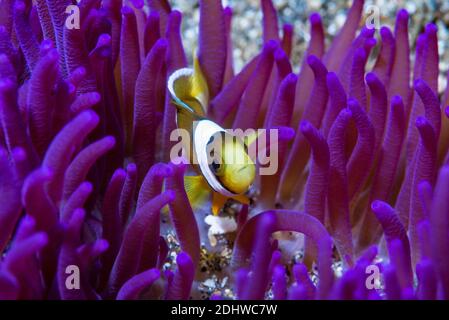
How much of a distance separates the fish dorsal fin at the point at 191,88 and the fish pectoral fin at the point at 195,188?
173 mm

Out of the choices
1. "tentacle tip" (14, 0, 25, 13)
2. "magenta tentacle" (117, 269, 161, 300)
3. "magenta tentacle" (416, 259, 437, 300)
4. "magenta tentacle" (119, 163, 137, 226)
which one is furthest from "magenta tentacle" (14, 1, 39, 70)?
"magenta tentacle" (416, 259, 437, 300)

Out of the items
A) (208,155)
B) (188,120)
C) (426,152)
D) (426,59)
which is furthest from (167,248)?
(426,59)

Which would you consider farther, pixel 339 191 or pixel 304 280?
pixel 339 191

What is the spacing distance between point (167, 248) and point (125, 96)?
0.44 m

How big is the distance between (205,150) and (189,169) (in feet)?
0.87

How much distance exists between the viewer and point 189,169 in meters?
1.48

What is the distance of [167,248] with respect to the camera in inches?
46.3

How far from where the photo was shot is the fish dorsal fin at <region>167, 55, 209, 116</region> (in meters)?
1.40

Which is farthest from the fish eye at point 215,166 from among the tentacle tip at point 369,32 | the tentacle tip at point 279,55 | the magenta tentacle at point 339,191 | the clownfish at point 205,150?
the tentacle tip at point 369,32

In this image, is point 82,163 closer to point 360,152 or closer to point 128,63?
point 128,63

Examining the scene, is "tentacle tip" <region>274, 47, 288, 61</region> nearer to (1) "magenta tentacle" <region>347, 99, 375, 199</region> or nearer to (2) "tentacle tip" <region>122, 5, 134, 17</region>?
(1) "magenta tentacle" <region>347, 99, 375, 199</region>

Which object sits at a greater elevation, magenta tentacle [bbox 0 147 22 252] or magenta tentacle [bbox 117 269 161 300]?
magenta tentacle [bbox 0 147 22 252]

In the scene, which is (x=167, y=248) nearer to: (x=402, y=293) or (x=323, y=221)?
(x=323, y=221)

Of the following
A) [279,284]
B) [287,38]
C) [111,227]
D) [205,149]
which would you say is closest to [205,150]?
[205,149]
